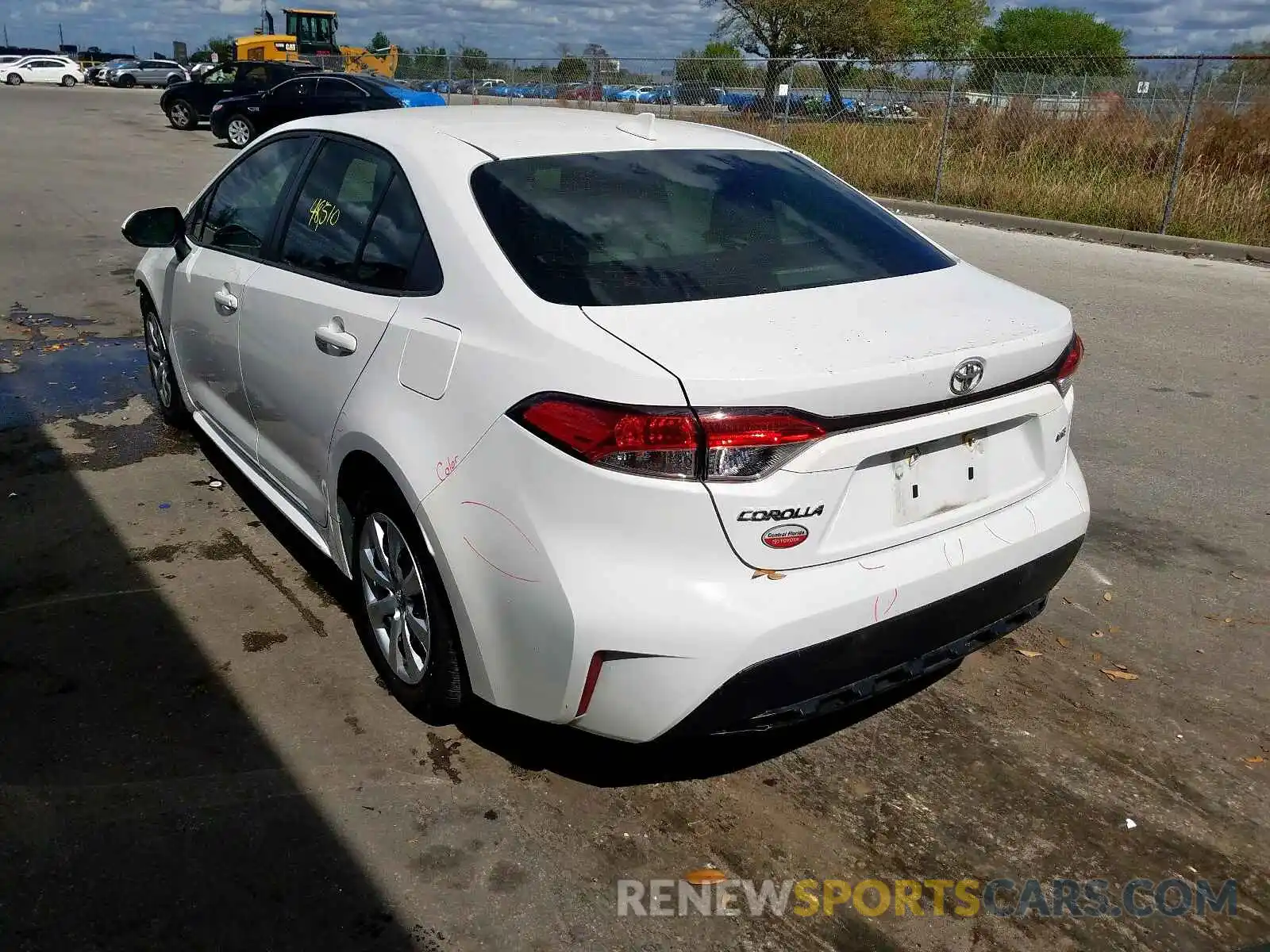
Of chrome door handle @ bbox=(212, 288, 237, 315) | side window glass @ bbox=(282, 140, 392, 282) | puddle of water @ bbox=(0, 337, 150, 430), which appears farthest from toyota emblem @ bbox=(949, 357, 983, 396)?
puddle of water @ bbox=(0, 337, 150, 430)

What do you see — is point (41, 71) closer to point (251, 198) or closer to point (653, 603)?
point (251, 198)

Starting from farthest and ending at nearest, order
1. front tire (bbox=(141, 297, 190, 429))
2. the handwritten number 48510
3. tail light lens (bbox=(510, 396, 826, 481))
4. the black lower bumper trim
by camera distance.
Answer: front tire (bbox=(141, 297, 190, 429))
the handwritten number 48510
the black lower bumper trim
tail light lens (bbox=(510, 396, 826, 481))

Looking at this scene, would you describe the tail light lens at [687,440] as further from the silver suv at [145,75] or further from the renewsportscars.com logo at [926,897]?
the silver suv at [145,75]

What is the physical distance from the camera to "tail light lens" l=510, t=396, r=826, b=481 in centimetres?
226

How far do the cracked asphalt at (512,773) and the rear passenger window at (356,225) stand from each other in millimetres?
1264

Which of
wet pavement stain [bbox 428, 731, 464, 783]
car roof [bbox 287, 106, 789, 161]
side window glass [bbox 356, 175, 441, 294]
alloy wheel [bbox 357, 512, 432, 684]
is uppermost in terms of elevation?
car roof [bbox 287, 106, 789, 161]

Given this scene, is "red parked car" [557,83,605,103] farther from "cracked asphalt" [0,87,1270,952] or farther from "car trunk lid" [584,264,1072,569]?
"car trunk lid" [584,264,1072,569]

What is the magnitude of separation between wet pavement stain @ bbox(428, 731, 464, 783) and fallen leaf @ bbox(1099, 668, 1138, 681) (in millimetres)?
2154

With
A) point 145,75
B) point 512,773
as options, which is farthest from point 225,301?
point 145,75

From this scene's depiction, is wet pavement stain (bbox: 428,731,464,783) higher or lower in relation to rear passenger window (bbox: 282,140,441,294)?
lower

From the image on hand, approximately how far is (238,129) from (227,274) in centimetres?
2082

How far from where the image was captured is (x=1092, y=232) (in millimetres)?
13289

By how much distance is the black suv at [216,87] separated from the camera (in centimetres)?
2525

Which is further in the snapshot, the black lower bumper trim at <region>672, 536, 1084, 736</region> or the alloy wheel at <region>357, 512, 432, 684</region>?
the alloy wheel at <region>357, 512, 432, 684</region>
